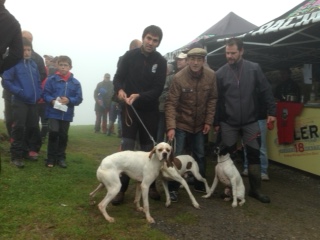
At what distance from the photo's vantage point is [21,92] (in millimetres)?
5379

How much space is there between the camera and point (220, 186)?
18.6 ft

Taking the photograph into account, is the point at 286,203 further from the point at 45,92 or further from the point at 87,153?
the point at 87,153

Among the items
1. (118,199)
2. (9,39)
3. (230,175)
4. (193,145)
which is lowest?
(118,199)

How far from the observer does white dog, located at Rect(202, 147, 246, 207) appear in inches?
180

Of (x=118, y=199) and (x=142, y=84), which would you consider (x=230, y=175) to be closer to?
(x=118, y=199)

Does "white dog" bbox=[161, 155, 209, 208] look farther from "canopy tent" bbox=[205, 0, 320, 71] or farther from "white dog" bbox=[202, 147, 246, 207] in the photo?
"canopy tent" bbox=[205, 0, 320, 71]

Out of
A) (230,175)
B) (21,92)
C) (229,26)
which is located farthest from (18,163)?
(229,26)

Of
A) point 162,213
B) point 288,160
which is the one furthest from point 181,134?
point 288,160

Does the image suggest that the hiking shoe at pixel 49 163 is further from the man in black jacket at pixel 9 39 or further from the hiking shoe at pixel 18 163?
the man in black jacket at pixel 9 39

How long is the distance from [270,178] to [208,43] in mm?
3246

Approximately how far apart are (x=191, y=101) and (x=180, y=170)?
Result: 1023mm

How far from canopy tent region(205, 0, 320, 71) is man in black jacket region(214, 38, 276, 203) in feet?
4.47

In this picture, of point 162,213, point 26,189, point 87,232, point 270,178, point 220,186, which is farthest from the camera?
point 270,178

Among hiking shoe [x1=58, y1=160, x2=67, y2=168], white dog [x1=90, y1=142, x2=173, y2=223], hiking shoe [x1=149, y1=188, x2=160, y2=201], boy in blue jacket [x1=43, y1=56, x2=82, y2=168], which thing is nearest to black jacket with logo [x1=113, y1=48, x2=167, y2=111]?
white dog [x1=90, y1=142, x2=173, y2=223]
